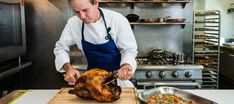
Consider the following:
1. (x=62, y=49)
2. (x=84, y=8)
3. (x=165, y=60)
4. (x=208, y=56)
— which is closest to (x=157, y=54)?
(x=165, y=60)

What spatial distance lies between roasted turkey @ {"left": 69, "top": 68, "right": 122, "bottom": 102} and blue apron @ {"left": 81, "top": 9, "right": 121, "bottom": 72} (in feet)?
1.75

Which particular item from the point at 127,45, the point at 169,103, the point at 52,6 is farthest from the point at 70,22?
the point at 52,6

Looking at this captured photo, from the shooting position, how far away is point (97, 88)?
120cm

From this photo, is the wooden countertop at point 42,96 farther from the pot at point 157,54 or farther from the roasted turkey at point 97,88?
the pot at point 157,54

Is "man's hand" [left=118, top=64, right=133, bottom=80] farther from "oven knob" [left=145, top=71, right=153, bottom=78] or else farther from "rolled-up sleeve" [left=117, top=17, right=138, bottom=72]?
"oven knob" [left=145, top=71, right=153, bottom=78]

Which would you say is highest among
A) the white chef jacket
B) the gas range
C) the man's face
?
the man's face

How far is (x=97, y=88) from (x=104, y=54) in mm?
673

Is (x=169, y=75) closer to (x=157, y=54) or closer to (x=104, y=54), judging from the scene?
(x=157, y=54)

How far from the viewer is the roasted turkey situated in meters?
1.21

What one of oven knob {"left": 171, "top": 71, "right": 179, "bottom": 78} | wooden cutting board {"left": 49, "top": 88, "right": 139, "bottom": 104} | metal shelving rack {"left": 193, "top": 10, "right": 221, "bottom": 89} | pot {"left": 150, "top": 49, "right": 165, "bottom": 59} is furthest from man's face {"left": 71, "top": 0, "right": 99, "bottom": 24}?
metal shelving rack {"left": 193, "top": 10, "right": 221, "bottom": 89}

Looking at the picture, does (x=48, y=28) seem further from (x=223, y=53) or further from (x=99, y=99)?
(x=223, y=53)

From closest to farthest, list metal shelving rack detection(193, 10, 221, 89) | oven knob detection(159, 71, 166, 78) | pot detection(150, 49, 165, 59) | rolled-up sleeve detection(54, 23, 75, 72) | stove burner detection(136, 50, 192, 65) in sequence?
1. rolled-up sleeve detection(54, 23, 75, 72)
2. oven knob detection(159, 71, 166, 78)
3. stove burner detection(136, 50, 192, 65)
4. pot detection(150, 49, 165, 59)
5. metal shelving rack detection(193, 10, 221, 89)

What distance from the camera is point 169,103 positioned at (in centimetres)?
133

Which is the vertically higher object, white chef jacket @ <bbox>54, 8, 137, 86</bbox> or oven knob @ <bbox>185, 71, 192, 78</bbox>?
white chef jacket @ <bbox>54, 8, 137, 86</bbox>
